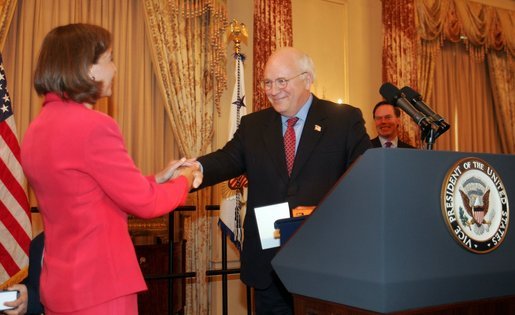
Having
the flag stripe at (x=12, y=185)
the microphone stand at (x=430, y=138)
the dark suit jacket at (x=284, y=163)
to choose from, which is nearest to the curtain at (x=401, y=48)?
the dark suit jacket at (x=284, y=163)

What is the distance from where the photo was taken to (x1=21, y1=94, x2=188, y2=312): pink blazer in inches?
61.7

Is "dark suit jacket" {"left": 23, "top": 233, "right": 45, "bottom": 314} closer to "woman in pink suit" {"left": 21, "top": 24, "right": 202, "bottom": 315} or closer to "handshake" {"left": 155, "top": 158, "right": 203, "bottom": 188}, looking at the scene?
"woman in pink suit" {"left": 21, "top": 24, "right": 202, "bottom": 315}

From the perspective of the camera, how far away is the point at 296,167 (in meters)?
2.53

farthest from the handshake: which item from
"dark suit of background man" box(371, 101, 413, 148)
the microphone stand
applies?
"dark suit of background man" box(371, 101, 413, 148)

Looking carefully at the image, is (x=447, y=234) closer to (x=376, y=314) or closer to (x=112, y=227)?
(x=376, y=314)

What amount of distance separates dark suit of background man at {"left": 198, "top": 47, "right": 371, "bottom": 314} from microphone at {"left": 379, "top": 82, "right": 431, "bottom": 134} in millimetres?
662

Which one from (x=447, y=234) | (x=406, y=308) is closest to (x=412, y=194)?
(x=447, y=234)

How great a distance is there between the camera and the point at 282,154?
260 centimetres

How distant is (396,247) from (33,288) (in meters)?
1.22

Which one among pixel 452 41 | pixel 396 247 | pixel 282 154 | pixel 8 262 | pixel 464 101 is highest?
A: pixel 452 41

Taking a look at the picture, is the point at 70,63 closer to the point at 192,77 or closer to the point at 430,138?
the point at 430,138

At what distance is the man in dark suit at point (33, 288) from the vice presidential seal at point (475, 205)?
1276mm

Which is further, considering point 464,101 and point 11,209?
point 464,101

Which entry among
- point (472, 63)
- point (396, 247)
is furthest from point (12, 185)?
point (472, 63)
